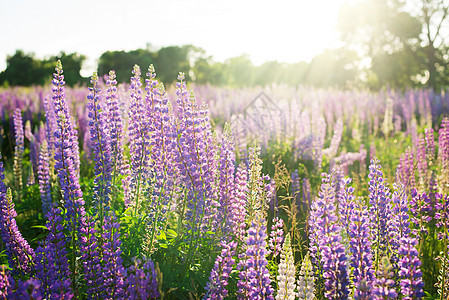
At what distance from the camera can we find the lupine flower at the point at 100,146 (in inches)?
121

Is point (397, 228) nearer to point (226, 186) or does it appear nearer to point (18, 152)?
point (226, 186)

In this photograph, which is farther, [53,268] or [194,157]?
[194,157]

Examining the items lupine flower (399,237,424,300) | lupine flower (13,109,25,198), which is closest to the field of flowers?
lupine flower (399,237,424,300)

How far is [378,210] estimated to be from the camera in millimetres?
2764

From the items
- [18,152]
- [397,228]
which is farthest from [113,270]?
[18,152]

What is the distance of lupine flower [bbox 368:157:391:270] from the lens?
8.84 feet

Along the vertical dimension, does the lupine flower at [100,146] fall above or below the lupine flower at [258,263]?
above

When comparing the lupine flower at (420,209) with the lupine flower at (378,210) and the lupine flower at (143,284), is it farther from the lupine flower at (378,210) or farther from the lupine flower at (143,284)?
the lupine flower at (143,284)

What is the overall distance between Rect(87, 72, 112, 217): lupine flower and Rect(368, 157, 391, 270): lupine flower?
2.26 metres

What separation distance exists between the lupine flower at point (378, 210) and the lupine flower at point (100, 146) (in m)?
2.26

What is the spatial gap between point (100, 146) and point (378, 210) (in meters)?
2.44

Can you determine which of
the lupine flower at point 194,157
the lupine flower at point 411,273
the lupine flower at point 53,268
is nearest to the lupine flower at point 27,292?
Result: the lupine flower at point 53,268

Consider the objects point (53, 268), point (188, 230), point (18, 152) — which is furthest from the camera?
point (18, 152)

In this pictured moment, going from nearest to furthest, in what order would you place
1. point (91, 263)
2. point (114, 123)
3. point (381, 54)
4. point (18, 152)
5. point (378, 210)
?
1. point (91, 263)
2. point (378, 210)
3. point (114, 123)
4. point (18, 152)
5. point (381, 54)
